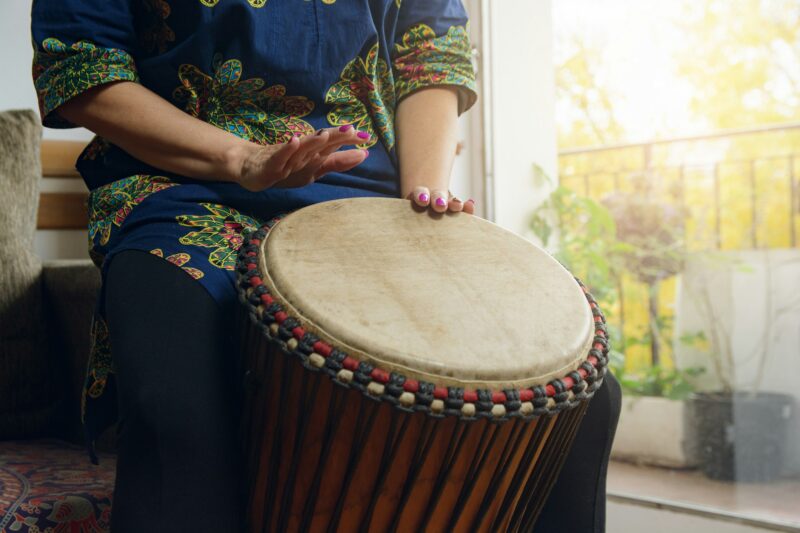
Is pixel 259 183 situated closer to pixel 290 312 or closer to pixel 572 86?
pixel 290 312

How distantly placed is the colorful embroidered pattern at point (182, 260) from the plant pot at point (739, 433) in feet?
6.05

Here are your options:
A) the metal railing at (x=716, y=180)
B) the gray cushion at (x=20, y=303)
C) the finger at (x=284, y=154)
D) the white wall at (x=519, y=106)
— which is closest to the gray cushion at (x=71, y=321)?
the gray cushion at (x=20, y=303)

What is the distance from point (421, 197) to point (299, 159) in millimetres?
161

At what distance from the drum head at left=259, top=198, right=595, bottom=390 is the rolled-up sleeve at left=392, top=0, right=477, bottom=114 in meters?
0.32

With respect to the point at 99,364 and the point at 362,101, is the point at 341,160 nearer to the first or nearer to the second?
the point at 362,101

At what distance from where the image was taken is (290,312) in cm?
71

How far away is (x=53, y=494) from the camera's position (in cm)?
100

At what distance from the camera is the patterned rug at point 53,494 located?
3.13 feet

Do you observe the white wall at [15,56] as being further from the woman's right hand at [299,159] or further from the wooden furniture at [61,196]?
the woman's right hand at [299,159]

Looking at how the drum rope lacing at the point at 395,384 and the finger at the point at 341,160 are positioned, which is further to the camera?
the finger at the point at 341,160

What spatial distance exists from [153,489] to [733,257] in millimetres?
2334

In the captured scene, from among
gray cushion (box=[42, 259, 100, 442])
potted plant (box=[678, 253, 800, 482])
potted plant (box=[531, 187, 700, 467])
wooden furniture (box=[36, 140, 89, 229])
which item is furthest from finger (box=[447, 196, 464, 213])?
potted plant (box=[678, 253, 800, 482])

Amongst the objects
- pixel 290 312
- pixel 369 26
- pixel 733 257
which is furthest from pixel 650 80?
pixel 290 312

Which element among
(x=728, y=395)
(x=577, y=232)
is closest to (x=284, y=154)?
(x=577, y=232)
